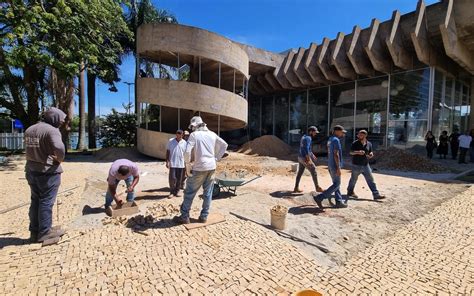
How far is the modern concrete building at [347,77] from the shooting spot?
1368cm

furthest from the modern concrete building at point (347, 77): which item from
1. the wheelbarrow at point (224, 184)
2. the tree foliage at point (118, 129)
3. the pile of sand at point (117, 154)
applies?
the wheelbarrow at point (224, 184)

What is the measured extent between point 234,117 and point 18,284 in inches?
529

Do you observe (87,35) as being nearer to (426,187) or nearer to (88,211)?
(88,211)

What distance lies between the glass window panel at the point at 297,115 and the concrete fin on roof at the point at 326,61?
11.9 feet

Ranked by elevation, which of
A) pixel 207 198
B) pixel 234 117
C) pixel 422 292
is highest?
pixel 234 117

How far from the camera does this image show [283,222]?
440cm

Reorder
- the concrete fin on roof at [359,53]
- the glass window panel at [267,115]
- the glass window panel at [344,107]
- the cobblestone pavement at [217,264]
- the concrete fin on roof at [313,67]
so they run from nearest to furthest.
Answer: the cobblestone pavement at [217,264], the concrete fin on roof at [359,53], the glass window panel at [344,107], the concrete fin on roof at [313,67], the glass window panel at [267,115]

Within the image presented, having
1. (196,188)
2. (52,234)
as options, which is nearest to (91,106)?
(52,234)

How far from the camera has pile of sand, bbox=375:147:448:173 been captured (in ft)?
37.6

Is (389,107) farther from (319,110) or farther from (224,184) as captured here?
(224,184)

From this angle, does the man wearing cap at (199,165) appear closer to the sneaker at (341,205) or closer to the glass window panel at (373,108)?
the sneaker at (341,205)

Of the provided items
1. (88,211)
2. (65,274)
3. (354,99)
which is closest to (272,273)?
(65,274)

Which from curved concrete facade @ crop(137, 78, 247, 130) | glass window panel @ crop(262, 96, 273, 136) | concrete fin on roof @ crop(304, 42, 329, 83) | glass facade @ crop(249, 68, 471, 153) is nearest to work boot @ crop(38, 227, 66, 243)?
curved concrete facade @ crop(137, 78, 247, 130)

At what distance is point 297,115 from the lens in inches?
898
